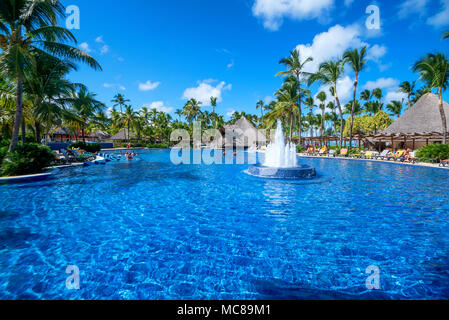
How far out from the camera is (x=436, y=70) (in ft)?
61.2

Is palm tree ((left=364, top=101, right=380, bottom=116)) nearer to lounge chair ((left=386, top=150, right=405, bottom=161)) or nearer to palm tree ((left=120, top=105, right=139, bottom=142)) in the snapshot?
lounge chair ((left=386, top=150, right=405, bottom=161))

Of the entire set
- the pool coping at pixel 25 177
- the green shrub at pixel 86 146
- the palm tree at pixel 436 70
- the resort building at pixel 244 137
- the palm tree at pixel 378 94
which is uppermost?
the palm tree at pixel 378 94

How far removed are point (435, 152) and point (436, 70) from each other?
25.3 ft

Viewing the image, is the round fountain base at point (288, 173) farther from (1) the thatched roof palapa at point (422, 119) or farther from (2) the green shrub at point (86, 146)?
(2) the green shrub at point (86, 146)

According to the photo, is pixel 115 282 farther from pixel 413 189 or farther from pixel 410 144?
pixel 410 144

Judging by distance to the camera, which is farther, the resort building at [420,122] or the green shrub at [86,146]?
the resort building at [420,122]

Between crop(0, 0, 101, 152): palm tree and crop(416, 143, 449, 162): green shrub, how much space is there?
26811mm

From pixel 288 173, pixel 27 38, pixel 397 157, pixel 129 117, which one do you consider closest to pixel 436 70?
pixel 397 157

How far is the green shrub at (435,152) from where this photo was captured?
17.2 metres

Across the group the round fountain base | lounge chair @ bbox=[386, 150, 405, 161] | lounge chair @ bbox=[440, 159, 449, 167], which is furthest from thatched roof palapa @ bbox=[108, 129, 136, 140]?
lounge chair @ bbox=[440, 159, 449, 167]

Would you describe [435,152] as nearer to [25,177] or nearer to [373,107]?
[25,177]

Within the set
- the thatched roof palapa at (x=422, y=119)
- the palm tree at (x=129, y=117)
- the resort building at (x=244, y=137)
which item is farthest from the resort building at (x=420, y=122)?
the palm tree at (x=129, y=117)

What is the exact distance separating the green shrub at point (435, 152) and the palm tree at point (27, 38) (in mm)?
26811

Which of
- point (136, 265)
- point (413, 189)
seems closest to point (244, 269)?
point (136, 265)
